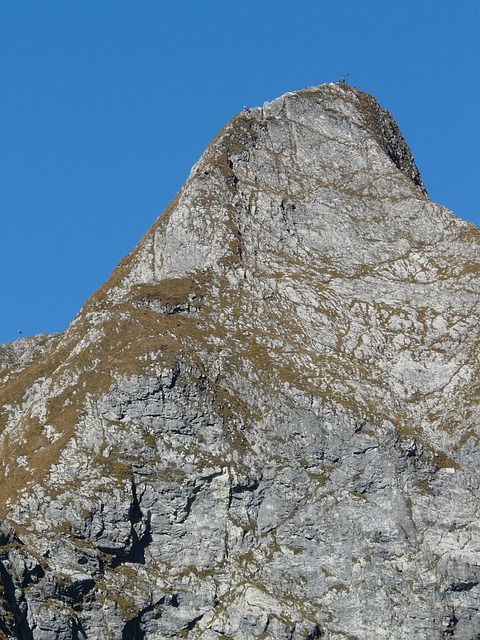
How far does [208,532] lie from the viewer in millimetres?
113875

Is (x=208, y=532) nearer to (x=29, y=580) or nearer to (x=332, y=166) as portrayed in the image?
(x=29, y=580)

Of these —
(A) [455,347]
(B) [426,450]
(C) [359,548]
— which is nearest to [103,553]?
(C) [359,548]

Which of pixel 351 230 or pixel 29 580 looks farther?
pixel 351 230

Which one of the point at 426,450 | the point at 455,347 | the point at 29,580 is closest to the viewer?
the point at 29,580

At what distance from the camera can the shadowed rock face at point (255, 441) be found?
110 m

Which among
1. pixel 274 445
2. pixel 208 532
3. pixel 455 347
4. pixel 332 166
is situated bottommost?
pixel 208 532

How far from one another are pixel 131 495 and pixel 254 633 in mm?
15311

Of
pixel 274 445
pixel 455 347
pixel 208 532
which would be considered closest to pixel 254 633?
pixel 208 532

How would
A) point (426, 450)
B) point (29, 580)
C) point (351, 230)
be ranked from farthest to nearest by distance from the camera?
1. point (351, 230)
2. point (426, 450)
3. point (29, 580)

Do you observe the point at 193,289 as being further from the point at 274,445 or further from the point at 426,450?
the point at 426,450

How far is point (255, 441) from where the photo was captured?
118m

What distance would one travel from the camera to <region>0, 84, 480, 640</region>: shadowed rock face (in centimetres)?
11031

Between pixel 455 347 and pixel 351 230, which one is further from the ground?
pixel 351 230

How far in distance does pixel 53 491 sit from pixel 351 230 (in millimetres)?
44871
